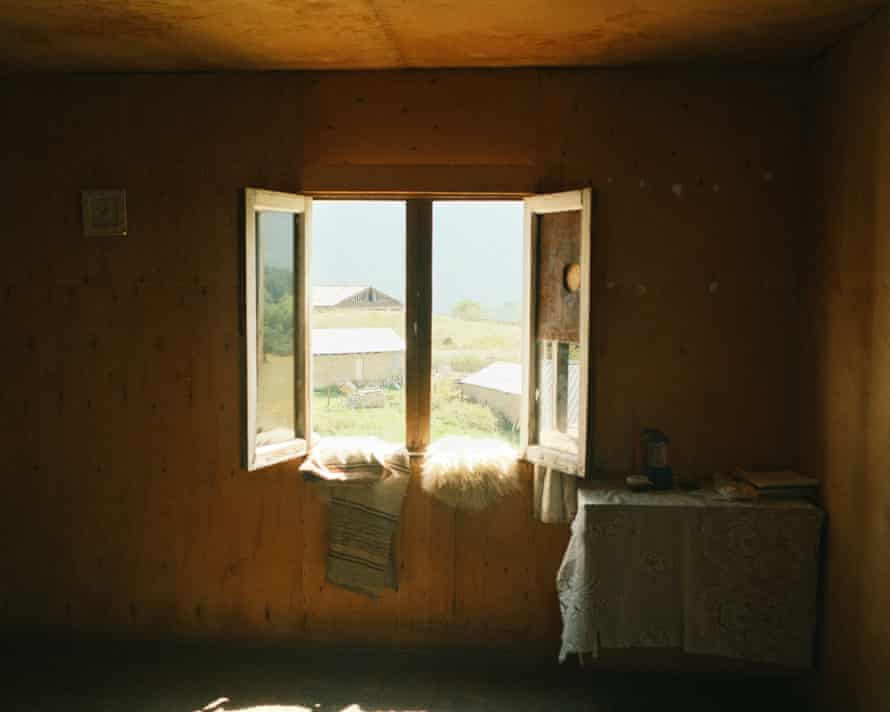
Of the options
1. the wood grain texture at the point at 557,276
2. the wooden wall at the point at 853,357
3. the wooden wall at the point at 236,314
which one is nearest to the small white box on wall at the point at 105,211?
the wooden wall at the point at 236,314

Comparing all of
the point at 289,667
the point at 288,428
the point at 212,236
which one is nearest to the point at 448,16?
the point at 212,236

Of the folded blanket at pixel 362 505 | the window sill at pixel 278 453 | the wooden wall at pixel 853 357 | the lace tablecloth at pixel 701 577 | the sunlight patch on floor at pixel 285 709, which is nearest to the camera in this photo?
the wooden wall at pixel 853 357

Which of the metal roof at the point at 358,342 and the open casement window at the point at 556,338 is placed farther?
the metal roof at the point at 358,342

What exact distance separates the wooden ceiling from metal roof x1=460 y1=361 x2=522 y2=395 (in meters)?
1.37

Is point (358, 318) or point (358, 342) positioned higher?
point (358, 318)

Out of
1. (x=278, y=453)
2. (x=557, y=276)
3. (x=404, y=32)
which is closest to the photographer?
(x=404, y=32)

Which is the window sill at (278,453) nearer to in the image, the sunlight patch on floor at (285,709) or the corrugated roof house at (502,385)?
the corrugated roof house at (502,385)

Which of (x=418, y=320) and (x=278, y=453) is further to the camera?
(x=418, y=320)

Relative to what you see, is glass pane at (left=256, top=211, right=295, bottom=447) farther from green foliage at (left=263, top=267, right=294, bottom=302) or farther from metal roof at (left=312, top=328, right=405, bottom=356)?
metal roof at (left=312, top=328, right=405, bottom=356)

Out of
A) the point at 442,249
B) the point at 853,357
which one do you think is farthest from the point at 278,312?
the point at 853,357

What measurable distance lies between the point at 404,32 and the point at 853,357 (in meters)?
2.16

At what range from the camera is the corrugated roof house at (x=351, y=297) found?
3.93 meters

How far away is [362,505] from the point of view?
3941mm

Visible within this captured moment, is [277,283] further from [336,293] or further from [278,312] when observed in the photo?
[336,293]
